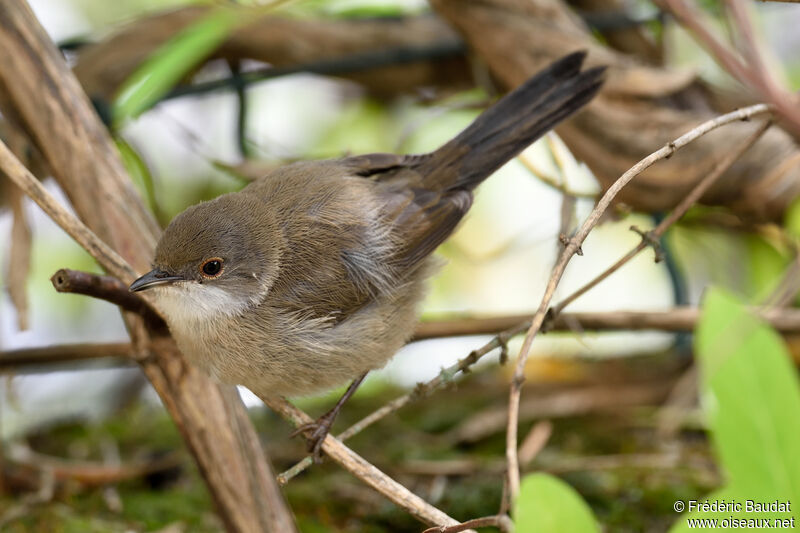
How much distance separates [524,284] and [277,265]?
7.87 feet

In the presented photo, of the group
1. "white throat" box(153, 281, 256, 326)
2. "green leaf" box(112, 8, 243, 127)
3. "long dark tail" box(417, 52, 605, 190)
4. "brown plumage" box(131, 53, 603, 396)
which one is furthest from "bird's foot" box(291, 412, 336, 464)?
"green leaf" box(112, 8, 243, 127)

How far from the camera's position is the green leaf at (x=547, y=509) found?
974mm

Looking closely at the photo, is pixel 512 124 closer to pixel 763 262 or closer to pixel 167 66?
pixel 167 66

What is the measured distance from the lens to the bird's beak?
2.06 meters

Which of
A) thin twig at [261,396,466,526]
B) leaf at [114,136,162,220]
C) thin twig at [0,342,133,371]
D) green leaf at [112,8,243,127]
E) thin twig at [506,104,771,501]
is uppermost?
leaf at [114,136,162,220]

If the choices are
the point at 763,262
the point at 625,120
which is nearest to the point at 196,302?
the point at 625,120

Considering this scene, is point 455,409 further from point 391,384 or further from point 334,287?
point 334,287

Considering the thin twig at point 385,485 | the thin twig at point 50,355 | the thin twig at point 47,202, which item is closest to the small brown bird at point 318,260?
the thin twig at point 47,202

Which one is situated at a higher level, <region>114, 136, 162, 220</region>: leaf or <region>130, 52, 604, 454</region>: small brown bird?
<region>114, 136, 162, 220</region>: leaf

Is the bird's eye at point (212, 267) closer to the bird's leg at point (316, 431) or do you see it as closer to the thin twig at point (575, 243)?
the bird's leg at point (316, 431)

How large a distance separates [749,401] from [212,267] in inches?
70.1

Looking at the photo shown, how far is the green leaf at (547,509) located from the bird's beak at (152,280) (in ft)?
4.42

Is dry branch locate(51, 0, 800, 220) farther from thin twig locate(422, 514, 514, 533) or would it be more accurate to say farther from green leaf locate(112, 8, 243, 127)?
thin twig locate(422, 514, 514, 533)

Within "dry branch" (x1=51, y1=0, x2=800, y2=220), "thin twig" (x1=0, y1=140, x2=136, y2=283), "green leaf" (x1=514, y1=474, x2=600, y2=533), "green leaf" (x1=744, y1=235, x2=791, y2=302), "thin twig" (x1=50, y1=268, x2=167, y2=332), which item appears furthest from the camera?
"green leaf" (x1=744, y1=235, x2=791, y2=302)
